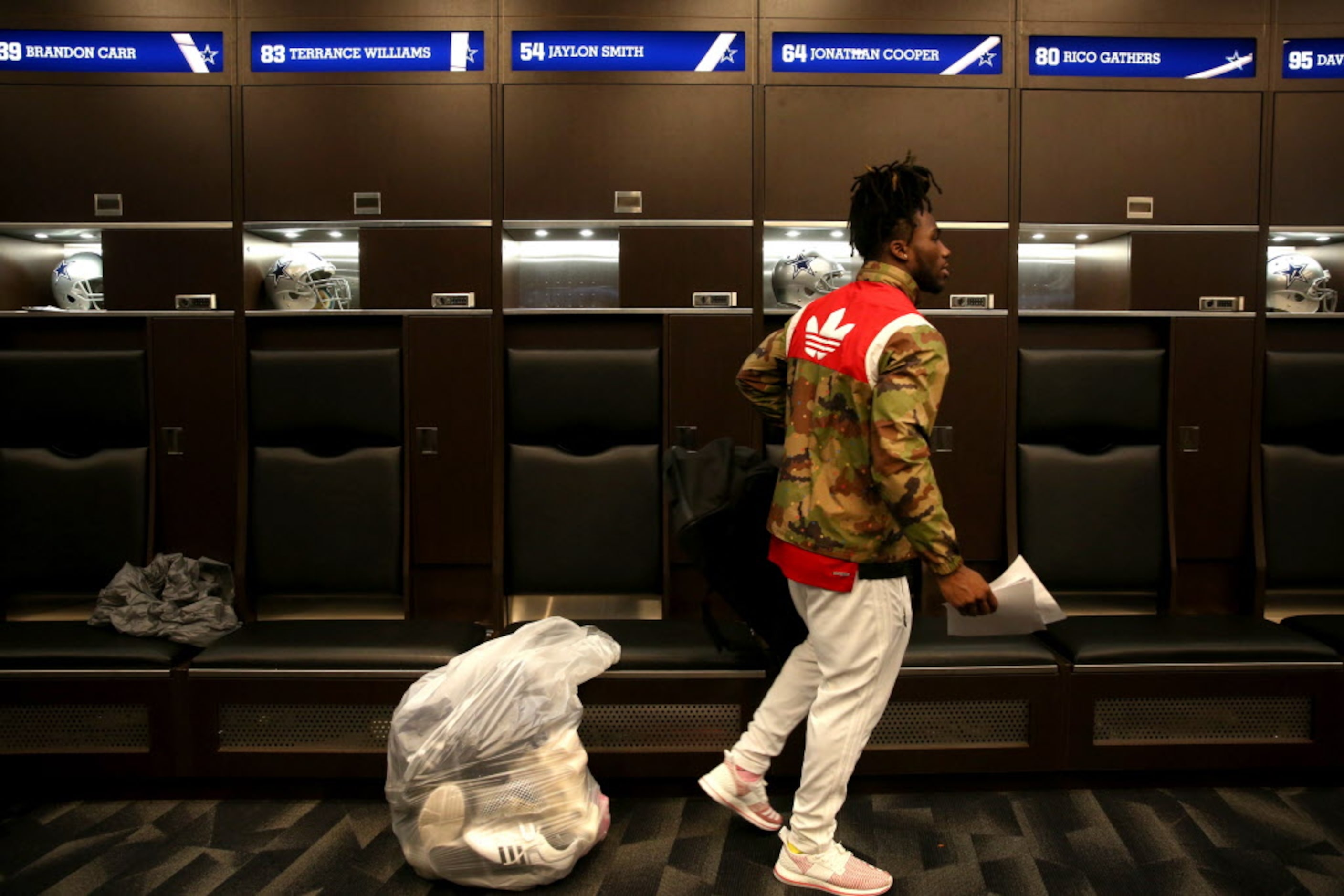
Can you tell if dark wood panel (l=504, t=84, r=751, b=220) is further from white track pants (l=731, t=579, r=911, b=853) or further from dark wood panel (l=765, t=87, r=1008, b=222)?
white track pants (l=731, t=579, r=911, b=853)

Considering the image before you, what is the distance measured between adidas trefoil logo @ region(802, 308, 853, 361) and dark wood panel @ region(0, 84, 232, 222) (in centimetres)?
203

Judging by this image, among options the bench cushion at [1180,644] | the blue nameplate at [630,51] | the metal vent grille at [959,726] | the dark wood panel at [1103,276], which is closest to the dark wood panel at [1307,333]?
the dark wood panel at [1103,276]

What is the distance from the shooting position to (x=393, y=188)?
2986 mm

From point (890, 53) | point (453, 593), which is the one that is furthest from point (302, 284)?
point (890, 53)

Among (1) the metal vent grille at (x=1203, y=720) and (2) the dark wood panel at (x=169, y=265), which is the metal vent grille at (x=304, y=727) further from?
(1) the metal vent grille at (x=1203, y=720)

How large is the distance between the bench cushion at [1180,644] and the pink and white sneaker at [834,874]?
33.5 inches

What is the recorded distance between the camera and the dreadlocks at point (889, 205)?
1933mm

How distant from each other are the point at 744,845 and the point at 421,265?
1956 millimetres

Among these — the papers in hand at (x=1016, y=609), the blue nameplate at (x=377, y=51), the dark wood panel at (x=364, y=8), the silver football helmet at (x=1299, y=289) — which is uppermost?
the dark wood panel at (x=364, y=8)

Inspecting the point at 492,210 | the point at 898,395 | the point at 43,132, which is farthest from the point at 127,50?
the point at 898,395

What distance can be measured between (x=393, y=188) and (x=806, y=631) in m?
1.89

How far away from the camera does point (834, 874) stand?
196 centimetres

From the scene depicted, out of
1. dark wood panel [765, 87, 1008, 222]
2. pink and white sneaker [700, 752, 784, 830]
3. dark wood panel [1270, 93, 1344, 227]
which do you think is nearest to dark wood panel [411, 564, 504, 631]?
pink and white sneaker [700, 752, 784, 830]

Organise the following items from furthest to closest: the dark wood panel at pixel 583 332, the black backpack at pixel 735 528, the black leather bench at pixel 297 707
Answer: the dark wood panel at pixel 583 332 < the black leather bench at pixel 297 707 < the black backpack at pixel 735 528
